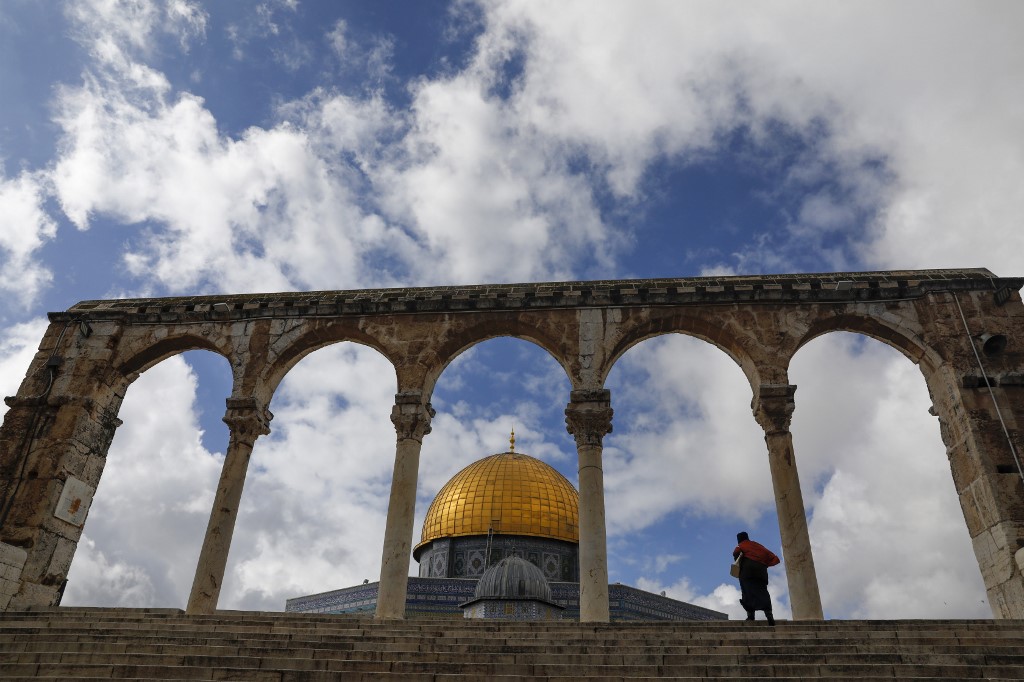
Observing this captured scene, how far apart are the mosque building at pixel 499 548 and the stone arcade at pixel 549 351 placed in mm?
13985

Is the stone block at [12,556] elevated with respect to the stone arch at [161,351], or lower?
lower

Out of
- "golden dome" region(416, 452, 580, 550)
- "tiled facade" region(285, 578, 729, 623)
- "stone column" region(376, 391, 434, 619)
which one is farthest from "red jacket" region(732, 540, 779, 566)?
"golden dome" region(416, 452, 580, 550)

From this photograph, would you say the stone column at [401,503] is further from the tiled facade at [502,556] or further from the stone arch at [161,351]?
the tiled facade at [502,556]

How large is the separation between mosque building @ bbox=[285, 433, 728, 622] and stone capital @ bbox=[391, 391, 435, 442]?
1353 centimetres

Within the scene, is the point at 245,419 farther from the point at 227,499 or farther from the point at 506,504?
the point at 506,504

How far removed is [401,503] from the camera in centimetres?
1484

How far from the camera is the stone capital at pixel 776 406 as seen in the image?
580 inches

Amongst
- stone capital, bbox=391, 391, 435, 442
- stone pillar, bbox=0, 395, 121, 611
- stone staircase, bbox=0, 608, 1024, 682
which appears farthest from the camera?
stone capital, bbox=391, 391, 435, 442

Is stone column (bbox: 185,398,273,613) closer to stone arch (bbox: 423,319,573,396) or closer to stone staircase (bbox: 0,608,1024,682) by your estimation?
stone staircase (bbox: 0,608,1024,682)

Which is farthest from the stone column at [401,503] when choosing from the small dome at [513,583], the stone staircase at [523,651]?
the small dome at [513,583]

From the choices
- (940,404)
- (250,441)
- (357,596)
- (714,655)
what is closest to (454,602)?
(357,596)

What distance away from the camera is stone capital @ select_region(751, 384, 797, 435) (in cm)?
1474

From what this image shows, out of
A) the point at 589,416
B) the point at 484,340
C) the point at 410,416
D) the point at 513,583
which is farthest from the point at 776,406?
the point at 513,583

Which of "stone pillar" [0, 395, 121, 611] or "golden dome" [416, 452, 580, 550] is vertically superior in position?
"golden dome" [416, 452, 580, 550]
